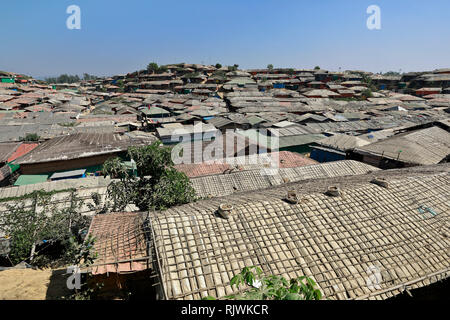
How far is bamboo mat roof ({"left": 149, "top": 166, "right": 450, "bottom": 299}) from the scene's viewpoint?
5977 millimetres

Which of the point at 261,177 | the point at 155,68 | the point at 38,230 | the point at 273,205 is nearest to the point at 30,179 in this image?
the point at 38,230

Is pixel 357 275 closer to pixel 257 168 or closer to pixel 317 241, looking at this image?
pixel 317 241

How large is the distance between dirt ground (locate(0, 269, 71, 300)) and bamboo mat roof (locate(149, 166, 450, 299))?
404 cm

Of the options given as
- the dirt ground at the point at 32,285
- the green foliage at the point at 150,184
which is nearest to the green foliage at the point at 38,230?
the dirt ground at the point at 32,285

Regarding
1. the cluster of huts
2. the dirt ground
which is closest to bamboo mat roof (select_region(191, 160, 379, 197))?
the cluster of huts

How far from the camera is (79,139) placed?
75.0 feet

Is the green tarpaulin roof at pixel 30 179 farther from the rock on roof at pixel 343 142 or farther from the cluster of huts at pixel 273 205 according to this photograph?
the rock on roof at pixel 343 142

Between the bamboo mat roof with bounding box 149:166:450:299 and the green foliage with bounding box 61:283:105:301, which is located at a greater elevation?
the bamboo mat roof with bounding box 149:166:450:299

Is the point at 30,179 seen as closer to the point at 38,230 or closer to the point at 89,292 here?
the point at 38,230

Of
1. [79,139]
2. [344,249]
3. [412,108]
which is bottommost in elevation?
[344,249]

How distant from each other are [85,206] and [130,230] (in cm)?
652

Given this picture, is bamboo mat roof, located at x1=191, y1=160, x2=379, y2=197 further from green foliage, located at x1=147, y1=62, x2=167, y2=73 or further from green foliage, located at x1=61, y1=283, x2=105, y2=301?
green foliage, located at x1=147, y1=62, x2=167, y2=73

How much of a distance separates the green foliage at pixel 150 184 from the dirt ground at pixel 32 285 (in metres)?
3.53
